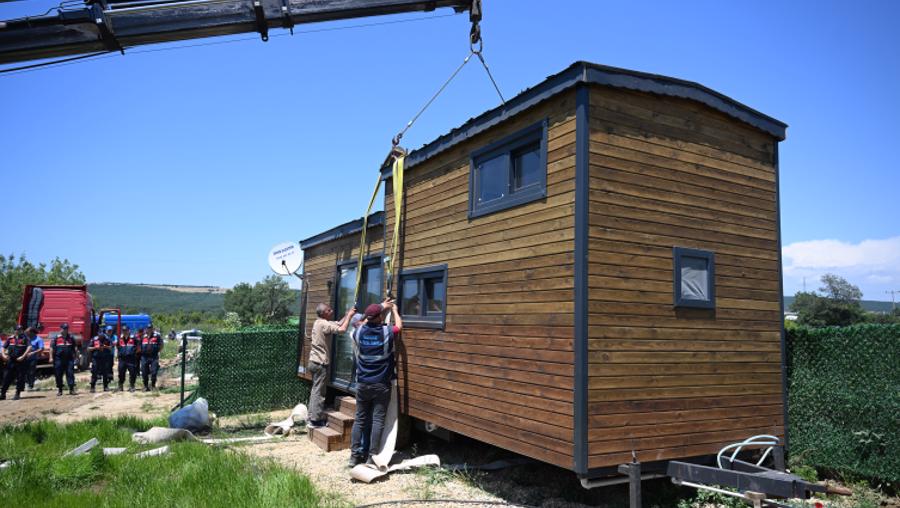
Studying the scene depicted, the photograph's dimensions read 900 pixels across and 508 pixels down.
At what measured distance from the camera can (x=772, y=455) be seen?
6398 millimetres

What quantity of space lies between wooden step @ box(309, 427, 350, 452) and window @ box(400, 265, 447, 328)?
2095mm

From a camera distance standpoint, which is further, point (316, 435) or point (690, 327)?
point (316, 435)

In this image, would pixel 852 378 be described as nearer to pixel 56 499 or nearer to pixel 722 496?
pixel 722 496

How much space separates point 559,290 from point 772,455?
128 inches

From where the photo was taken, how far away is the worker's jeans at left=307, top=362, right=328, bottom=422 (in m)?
9.87

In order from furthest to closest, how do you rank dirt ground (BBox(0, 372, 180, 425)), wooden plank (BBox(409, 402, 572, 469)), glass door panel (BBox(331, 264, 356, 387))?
dirt ground (BBox(0, 372, 180, 425)) → glass door panel (BBox(331, 264, 356, 387)) → wooden plank (BBox(409, 402, 572, 469))

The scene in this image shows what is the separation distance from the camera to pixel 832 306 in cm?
5556

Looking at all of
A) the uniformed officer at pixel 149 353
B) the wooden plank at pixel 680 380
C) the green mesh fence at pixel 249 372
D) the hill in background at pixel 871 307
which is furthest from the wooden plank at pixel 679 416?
the hill in background at pixel 871 307

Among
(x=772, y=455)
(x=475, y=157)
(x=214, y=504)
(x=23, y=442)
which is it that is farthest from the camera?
(x=23, y=442)

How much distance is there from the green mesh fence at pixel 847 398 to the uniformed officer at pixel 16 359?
1690 cm

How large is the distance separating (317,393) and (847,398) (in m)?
7.57

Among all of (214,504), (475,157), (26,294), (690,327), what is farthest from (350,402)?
(26,294)

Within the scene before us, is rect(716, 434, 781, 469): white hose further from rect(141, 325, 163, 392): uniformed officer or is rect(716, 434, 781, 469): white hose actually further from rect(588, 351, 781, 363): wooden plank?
rect(141, 325, 163, 392): uniformed officer

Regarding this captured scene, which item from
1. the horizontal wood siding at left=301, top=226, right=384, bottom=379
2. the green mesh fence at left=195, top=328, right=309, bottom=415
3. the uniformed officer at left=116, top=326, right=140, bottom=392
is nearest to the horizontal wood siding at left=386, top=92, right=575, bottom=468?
the horizontal wood siding at left=301, top=226, right=384, bottom=379
